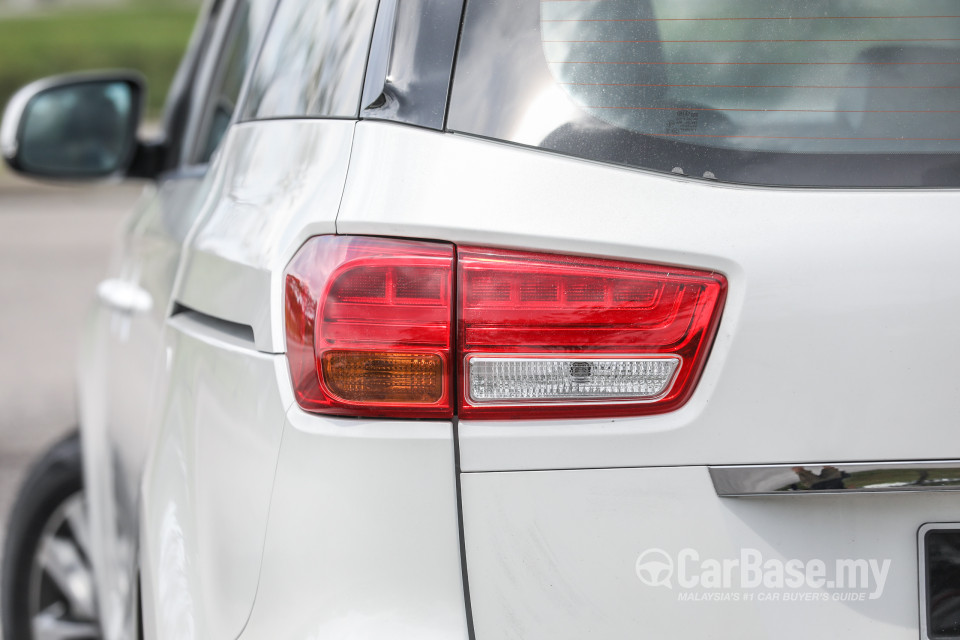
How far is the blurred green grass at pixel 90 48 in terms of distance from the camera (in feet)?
73.6

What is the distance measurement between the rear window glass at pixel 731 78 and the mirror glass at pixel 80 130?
1635 mm

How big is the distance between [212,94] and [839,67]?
1.73 meters

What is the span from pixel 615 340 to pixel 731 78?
0.37 meters

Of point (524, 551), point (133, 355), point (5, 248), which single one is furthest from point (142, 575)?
point (5, 248)

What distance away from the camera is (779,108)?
130cm

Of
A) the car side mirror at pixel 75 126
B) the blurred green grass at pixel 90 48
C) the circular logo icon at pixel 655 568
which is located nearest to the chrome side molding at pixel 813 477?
the circular logo icon at pixel 655 568

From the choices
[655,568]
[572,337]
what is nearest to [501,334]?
[572,337]

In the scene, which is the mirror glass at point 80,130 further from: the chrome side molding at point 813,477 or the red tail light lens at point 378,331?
the chrome side molding at point 813,477

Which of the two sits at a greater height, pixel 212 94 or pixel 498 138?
pixel 212 94

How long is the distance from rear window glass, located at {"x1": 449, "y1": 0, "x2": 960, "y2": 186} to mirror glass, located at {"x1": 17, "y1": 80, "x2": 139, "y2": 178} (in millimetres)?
1635

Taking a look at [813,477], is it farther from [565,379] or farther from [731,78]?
[731,78]

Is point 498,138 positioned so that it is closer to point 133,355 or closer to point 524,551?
point 524,551

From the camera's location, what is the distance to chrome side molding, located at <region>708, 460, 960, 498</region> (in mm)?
1220

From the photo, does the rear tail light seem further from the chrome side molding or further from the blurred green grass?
the blurred green grass
